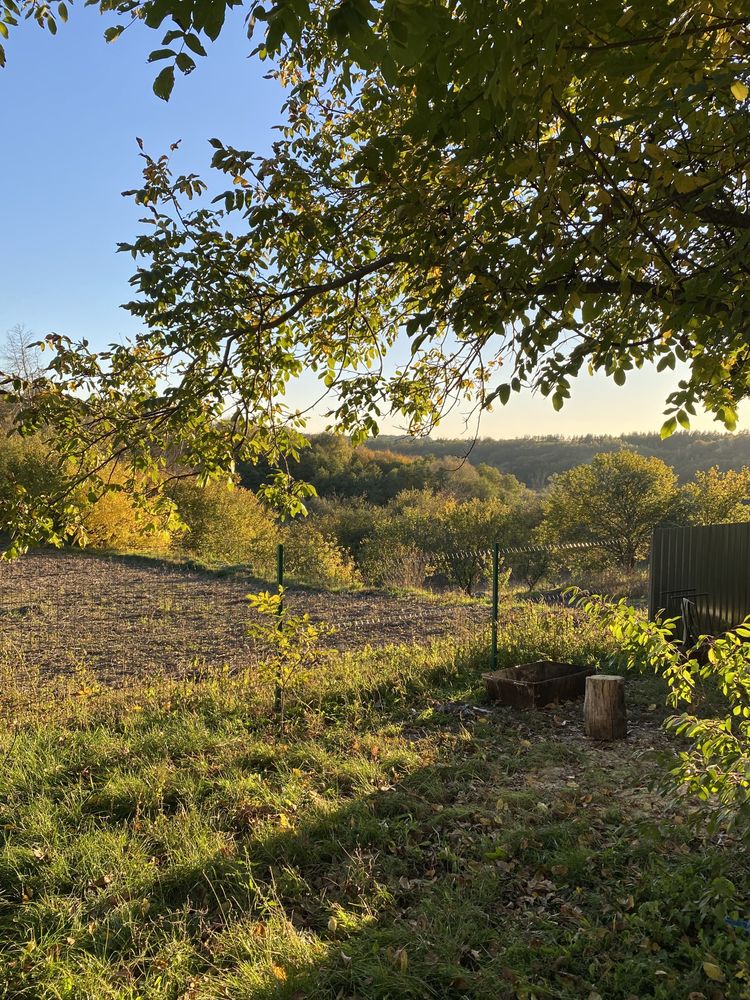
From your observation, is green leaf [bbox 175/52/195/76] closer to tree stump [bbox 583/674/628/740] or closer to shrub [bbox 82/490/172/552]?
tree stump [bbox 583/674/628/740]

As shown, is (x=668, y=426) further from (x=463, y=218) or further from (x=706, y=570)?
(x=706, y=570)

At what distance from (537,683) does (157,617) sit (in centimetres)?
723

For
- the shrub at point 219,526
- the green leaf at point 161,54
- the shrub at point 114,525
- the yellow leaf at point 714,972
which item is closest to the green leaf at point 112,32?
the green leaf at point 161,54

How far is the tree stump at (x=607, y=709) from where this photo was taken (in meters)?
5.87

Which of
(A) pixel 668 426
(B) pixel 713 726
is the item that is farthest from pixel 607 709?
(A) pixel 668 426

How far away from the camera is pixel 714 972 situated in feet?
8.73

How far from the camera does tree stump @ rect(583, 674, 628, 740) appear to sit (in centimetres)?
587

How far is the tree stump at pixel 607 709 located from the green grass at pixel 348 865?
0.17 metres

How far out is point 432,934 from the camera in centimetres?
307

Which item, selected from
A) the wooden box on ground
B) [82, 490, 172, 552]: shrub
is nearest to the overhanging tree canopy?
the wooden box on ground

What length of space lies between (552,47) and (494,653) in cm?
672

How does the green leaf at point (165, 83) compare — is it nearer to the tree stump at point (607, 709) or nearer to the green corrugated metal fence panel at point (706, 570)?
the tree stump at point (607, 709)

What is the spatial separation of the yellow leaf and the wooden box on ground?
3896 millimetres

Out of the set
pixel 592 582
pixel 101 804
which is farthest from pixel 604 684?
pixel 592 582
